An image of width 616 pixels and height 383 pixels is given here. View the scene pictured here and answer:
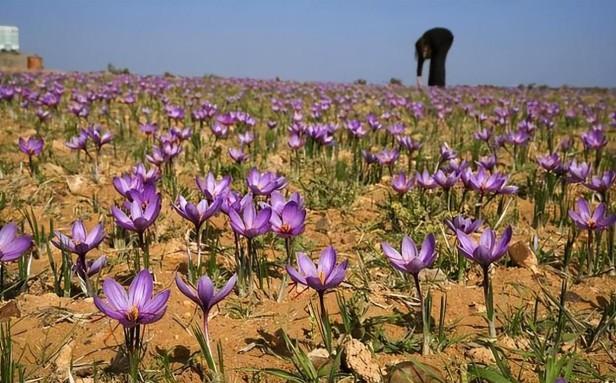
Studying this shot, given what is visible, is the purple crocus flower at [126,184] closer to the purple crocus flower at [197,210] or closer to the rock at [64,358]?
the purple crocus flower at [197,210]

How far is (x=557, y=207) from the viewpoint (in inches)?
156

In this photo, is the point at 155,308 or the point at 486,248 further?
the point at 486,248

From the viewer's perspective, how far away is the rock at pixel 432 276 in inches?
99.7

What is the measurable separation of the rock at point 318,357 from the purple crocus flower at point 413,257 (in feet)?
1.29

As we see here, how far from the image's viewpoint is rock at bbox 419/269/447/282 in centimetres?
253

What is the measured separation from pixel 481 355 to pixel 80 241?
5.25ft

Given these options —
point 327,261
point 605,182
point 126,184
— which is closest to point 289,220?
point 327,261

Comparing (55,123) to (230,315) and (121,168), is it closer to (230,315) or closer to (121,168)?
(121,168)

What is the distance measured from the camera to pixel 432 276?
8.36 ft

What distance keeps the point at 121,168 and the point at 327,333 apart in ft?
11.7

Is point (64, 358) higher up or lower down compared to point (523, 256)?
lower down

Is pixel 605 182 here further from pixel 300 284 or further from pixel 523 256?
pixel 300 284

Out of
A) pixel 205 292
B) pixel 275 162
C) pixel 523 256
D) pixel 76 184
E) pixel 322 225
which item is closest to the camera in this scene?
pixel 205 292

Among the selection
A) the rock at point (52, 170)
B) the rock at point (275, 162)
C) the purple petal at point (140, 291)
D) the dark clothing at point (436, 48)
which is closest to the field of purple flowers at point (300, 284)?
the purple petal at point (140, 291)
